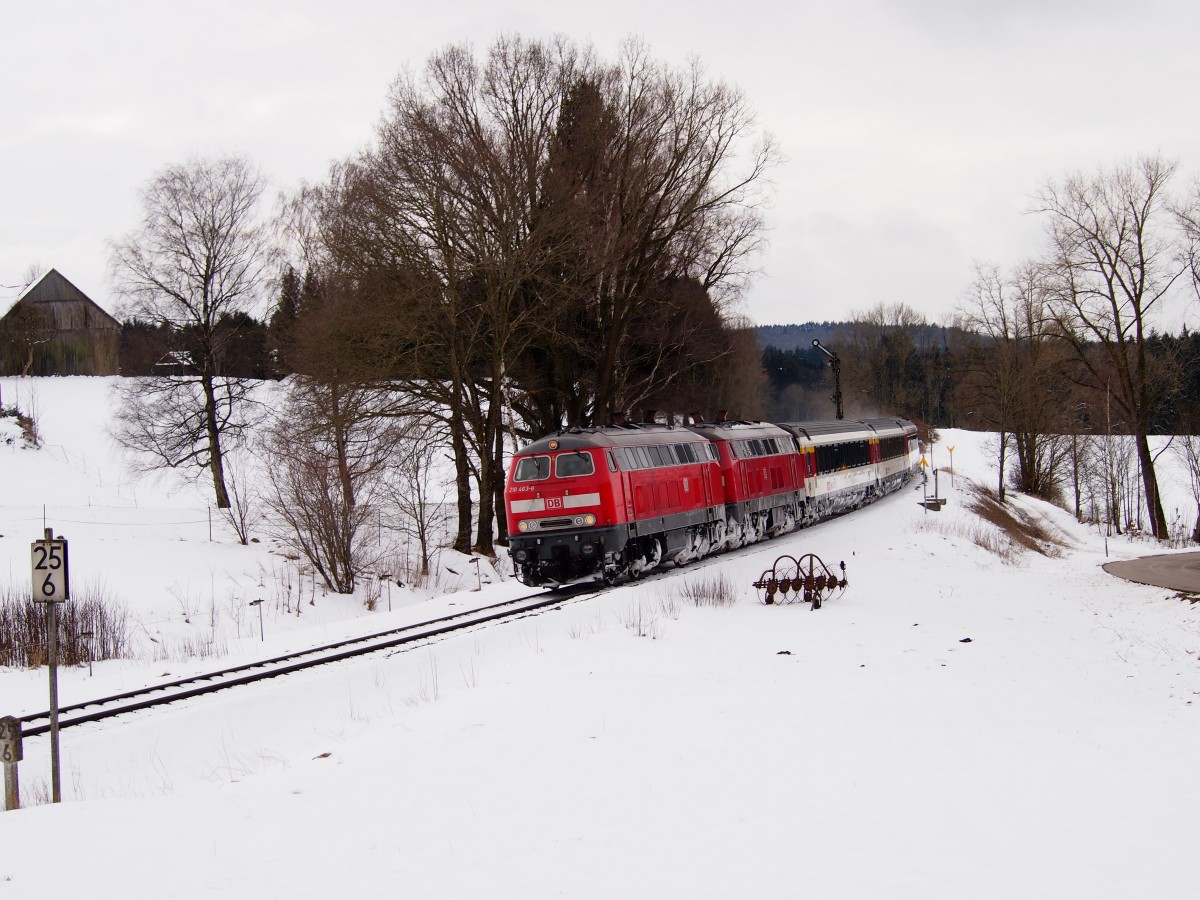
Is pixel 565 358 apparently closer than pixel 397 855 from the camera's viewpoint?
No

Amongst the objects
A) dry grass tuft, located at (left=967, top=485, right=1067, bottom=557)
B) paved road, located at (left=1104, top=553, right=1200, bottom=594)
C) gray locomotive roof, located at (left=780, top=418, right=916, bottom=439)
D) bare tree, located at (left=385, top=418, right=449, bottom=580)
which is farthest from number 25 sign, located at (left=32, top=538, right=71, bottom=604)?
dry grass tuft, located at (left=967, top=485, right=1067, bottom=557)

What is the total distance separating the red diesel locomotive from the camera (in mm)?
19094

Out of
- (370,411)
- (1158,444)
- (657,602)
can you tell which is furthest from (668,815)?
(1158,444)

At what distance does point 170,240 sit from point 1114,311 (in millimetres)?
31795

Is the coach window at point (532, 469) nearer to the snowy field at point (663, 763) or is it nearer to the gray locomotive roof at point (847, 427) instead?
the snowy field at point (663, 763)

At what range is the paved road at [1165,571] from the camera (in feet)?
69.6

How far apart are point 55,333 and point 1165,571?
57.6m

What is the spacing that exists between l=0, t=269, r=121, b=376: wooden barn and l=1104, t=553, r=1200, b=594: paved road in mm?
53831

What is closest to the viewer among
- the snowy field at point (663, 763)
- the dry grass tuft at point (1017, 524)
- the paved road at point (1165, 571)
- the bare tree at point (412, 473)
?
the snowy field at point (663, 763)

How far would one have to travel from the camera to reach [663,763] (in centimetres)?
825

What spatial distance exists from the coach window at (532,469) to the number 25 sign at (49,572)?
410 inches

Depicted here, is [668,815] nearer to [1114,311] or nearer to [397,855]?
[397,855]

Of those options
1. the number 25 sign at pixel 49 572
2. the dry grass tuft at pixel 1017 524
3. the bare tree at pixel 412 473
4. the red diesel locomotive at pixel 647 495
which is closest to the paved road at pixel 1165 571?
the dry grass tuft at pixel 1017 524

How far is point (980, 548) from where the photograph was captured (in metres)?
28.6
